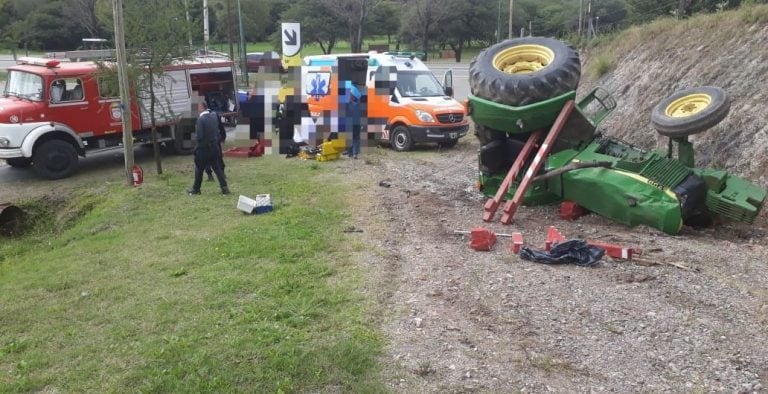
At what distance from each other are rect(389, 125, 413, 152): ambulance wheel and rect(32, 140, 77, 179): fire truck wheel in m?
6.73

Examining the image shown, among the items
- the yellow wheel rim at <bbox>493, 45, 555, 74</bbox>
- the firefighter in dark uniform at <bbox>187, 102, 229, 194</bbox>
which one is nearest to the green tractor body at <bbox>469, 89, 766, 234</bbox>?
the yellow wheel rim at <bbox>493, 45, 555, 74</bbox>

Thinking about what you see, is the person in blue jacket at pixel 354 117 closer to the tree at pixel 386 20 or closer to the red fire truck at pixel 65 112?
the red fire truck at pixel 65 112

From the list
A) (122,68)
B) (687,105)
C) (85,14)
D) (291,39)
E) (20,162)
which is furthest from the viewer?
(85,14)

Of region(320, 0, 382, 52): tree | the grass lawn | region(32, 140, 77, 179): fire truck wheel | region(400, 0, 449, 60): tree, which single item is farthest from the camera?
region(400, 0, 449, 60): tree

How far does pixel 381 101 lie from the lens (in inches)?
582

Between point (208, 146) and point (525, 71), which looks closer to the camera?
point (525, 71)

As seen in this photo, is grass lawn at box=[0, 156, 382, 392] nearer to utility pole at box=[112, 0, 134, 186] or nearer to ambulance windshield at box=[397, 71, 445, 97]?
utility pole at box=[112, 0, 134, 186]

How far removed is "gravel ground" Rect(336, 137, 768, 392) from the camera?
4.10m

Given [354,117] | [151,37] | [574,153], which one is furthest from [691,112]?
[151,37]

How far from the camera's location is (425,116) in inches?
556

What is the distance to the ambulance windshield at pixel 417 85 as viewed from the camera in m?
14.8

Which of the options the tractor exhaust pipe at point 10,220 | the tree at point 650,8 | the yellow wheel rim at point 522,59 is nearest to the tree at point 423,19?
the tree at point 650,8

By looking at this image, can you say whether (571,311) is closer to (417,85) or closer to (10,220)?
(10,220)

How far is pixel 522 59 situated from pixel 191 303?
5523 mm
